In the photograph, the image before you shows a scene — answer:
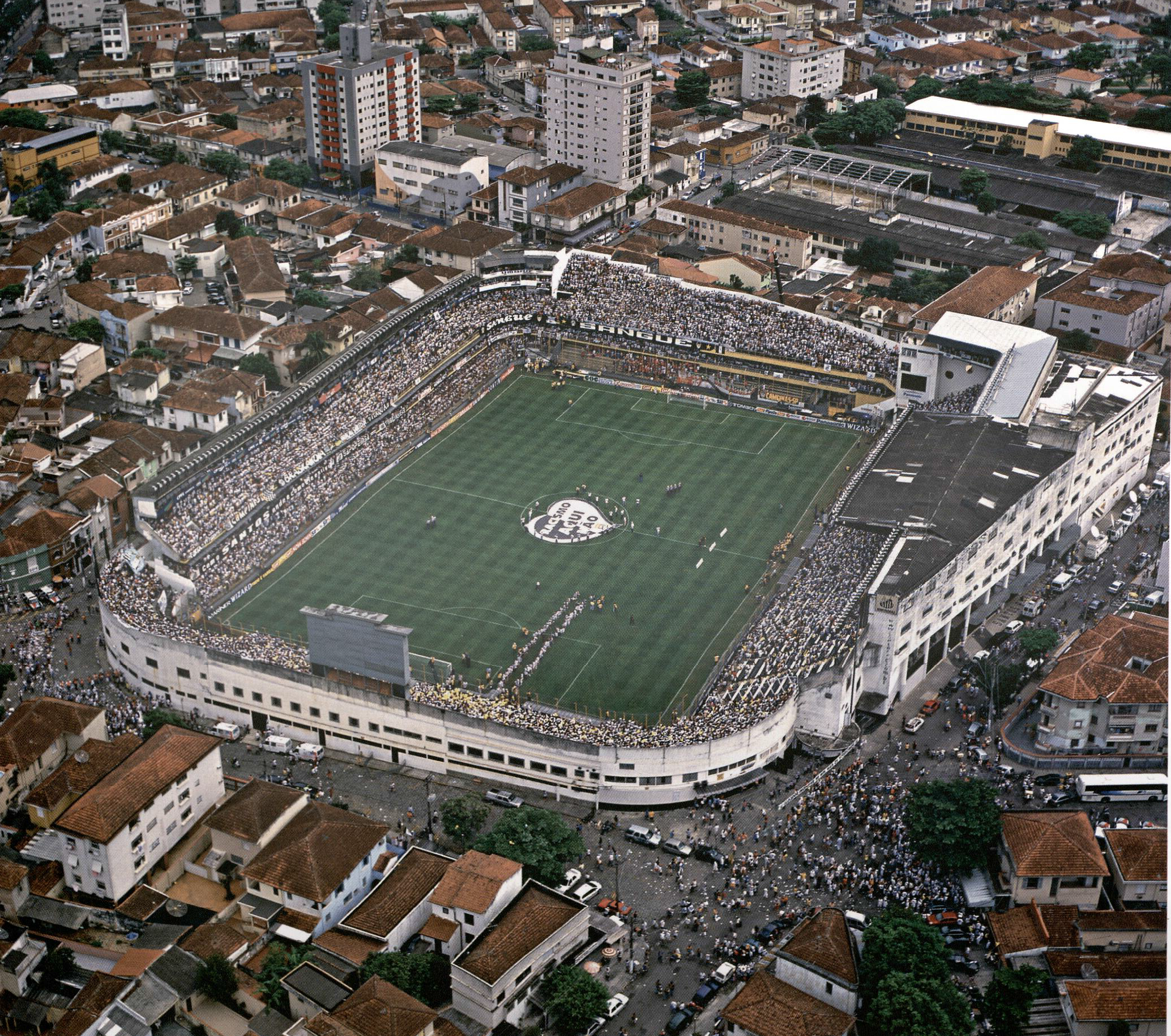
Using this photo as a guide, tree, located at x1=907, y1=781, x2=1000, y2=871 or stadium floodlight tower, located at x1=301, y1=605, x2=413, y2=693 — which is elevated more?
stadium floodlight tower, located at x1=301, y1=605, x2=413, y2=693

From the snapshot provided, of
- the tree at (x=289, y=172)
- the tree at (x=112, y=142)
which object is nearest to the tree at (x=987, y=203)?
the tree at (x=289, y=172)

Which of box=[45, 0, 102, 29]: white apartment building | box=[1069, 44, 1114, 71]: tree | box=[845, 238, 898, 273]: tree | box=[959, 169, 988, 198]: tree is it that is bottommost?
box=[845, 238, 898, 273]: tree

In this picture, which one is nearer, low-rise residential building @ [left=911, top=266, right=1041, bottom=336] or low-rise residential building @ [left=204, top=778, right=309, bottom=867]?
low-rise residential building @ [left=204, top=778, right=309, bottom=867]

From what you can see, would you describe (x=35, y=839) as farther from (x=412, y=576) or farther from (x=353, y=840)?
(x=412, y=576)

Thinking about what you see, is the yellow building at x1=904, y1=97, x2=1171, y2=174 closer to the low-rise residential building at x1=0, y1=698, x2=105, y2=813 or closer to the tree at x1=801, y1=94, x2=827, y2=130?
the tree at x1=801, y1=94, x2=827, y2=130

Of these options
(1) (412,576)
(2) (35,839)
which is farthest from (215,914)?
(1) (412,576)

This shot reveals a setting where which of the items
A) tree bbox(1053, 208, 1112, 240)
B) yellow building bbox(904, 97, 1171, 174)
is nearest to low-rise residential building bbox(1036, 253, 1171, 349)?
tree bbox(1053, 208, 1112, 240)
